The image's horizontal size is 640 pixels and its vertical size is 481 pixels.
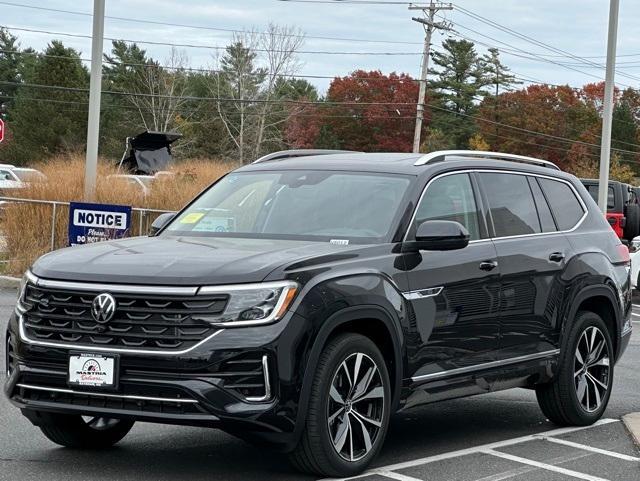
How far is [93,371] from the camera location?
6.35 meters

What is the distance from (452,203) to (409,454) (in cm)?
161

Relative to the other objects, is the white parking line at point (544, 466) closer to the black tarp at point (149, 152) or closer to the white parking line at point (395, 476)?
the white parking line at point (395, 476)

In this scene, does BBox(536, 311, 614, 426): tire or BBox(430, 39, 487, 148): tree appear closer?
BBox(536, 311, 614, 426): tire

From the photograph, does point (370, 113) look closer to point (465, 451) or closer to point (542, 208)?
point (542, 208)

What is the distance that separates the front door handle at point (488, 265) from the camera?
25.7ft

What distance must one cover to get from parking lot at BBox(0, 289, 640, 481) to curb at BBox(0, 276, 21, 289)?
36.5ft

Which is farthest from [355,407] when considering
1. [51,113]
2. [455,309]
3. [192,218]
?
[51,113]

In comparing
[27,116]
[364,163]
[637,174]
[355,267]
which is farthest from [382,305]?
→ [637,174]

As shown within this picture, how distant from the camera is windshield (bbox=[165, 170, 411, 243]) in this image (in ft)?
24.6

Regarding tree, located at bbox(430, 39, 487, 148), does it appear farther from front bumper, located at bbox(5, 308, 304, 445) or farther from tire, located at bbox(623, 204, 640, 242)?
front bumper, located at bbox(5, 308, 304, 445)

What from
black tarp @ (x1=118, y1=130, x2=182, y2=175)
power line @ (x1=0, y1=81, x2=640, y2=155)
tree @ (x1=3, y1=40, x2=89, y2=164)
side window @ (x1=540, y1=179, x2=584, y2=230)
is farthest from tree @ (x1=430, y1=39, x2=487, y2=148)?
side window @ (x1=540, y1=179, x2=584, y2=230)

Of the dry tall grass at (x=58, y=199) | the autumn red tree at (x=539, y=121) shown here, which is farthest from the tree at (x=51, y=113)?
the dry tall grass at (x=58, y=199)

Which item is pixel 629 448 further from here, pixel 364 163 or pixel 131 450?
pixel 131 450

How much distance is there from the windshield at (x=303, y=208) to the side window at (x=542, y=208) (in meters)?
1.50
